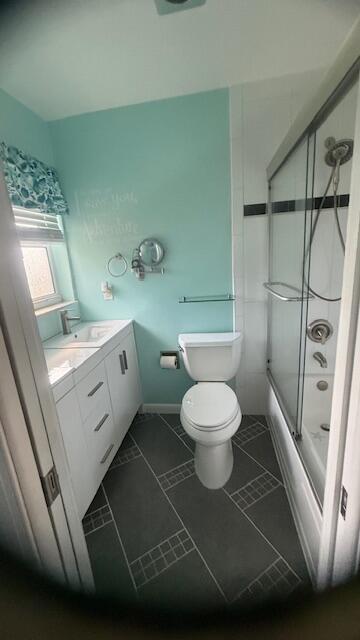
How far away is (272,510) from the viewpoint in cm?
136

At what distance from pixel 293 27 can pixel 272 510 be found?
2.37m

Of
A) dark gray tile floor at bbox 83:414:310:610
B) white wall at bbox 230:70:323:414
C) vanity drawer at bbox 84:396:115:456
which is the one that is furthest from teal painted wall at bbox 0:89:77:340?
white wall at bbox 230:70:323:414

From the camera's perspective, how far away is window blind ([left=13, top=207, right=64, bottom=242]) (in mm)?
1574

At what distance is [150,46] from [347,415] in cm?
176

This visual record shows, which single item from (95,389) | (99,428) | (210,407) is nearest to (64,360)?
(95,389)

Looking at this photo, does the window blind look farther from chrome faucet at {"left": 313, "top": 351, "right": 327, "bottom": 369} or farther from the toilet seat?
chrome faucet at {"left": 313, "top": 351, "right": 327, "bottom": 369}

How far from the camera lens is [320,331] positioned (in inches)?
63.8

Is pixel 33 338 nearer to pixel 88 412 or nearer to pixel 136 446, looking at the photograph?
pixel 88 412

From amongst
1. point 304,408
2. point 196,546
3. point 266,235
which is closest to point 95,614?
point 196,546

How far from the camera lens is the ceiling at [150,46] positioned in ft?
3.42

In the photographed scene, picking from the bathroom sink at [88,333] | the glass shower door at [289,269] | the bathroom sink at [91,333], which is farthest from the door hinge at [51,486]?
the bathroom sink at [91,333]

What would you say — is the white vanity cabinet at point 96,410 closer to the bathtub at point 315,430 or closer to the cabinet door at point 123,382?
the cabinet door at point 123,382

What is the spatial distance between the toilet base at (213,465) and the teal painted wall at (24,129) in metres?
2.14

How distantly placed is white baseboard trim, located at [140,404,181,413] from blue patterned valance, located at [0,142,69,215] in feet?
5.57
